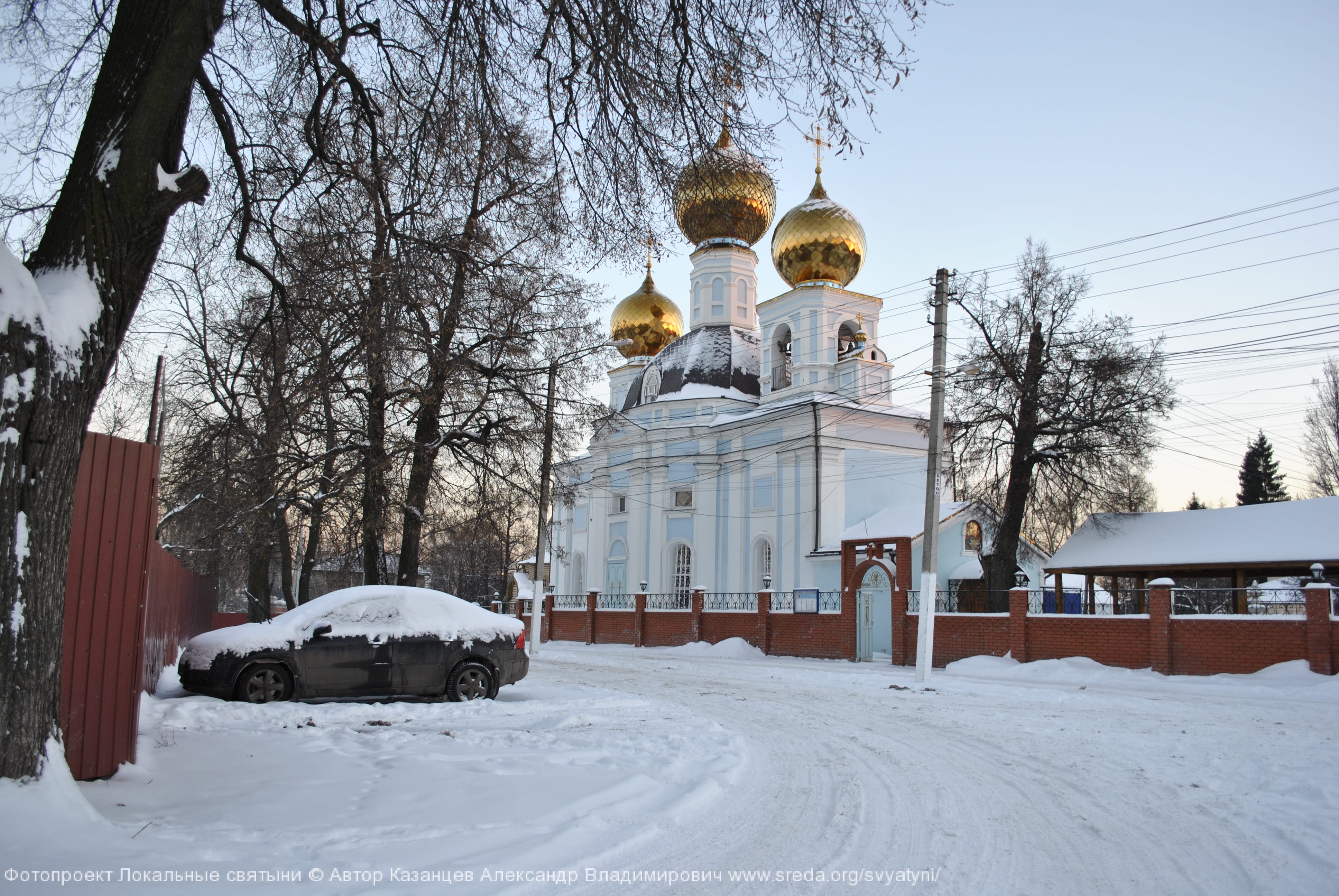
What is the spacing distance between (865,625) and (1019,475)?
519 cm

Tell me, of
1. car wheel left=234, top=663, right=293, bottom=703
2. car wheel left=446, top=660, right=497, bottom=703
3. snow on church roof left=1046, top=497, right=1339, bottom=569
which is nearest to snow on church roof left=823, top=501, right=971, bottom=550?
snow on church roof left=1046, top=497, right=1339, bottom=569

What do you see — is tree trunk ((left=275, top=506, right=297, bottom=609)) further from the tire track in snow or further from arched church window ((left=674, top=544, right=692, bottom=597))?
arched church window ((left=674, top=544, right=692, bottom=597))

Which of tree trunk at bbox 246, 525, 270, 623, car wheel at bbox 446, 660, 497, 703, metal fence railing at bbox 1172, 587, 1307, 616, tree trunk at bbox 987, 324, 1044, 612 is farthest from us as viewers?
tree trunk at bbox 987, 324, 1044, 612

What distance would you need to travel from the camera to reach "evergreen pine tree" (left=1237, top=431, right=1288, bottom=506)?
4803 centimetres

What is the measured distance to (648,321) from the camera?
147ft

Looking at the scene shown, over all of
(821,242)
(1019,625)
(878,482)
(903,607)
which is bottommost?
(1019,625)

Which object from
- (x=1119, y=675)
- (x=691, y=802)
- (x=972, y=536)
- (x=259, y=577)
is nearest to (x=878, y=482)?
(x=972, y=536)

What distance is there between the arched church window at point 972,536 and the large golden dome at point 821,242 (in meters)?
11.5

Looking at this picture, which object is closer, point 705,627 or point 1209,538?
point 1209,538

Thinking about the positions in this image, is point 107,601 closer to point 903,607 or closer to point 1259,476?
point 903,607

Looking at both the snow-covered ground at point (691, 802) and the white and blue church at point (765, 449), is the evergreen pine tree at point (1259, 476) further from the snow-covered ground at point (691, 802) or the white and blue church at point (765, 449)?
the snow-covered ground at point (691, 802)

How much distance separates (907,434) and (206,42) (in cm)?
2936

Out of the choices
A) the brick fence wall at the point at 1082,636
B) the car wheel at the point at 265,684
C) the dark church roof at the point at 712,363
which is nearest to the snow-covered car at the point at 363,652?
the car wheel at the point at 265,684

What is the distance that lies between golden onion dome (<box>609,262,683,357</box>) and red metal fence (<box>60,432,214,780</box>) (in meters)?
37.9
